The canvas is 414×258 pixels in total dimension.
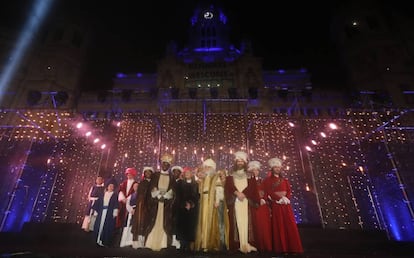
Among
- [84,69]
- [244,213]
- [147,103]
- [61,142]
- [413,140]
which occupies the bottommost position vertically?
[244,213]

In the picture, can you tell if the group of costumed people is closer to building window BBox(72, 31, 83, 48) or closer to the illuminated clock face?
building window BBox(72, 31, 83, 48)

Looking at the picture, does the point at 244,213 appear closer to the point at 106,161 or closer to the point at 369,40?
the point at 106,161

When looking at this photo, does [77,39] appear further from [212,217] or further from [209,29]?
[212,217]

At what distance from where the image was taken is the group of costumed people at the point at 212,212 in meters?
3.81

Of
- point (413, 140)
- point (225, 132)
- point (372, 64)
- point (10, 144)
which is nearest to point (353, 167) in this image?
point (413, 140)

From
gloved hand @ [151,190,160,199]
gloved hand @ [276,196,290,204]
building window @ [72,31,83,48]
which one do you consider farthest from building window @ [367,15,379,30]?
building window @ [72,31,83,48]

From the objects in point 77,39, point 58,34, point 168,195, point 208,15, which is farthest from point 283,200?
point 208,15

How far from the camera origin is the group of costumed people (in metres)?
3.81

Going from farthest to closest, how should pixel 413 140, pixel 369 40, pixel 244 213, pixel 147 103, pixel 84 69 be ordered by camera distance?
pixel 84 69
pixel 369 40
pixel 147 103
pixel 413 140
pixel 244 213

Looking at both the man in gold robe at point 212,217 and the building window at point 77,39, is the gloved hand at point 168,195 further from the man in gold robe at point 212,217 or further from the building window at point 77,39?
the building window at point 77,39

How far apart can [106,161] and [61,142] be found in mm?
1585

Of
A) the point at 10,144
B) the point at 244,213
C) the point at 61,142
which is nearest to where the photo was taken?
the point at 244,213

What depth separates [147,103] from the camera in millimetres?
14125

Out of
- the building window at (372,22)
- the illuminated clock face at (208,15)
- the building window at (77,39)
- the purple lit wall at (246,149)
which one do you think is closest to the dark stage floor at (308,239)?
the purple lit wall at (246,149)
